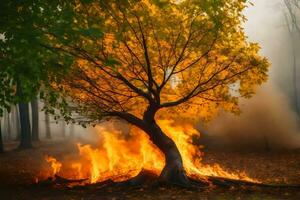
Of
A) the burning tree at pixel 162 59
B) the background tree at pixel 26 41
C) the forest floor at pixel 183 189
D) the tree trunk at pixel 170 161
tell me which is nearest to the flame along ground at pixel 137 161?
the tree trunk at pixel 170 161

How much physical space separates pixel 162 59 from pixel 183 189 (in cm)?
433

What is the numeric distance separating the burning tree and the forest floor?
142 centimetres

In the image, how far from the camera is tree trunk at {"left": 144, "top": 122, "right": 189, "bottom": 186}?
13.6m

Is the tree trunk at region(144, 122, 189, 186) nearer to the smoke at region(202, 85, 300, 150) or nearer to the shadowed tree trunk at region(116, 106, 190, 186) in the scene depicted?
the shadowed tree trunk at region(116, 106, 190, 186)

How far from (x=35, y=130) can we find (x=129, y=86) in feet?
72.1

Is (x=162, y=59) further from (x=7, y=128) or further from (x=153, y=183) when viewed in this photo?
(x=7, y=128)

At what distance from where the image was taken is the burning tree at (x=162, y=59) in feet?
39.4

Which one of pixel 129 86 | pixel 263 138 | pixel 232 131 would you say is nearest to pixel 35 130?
pixel 232 131

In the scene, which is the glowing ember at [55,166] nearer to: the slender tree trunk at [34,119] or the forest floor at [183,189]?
the forest floor at [183,189]

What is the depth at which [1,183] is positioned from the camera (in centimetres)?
1511

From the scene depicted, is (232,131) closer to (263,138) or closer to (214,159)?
(263,138)

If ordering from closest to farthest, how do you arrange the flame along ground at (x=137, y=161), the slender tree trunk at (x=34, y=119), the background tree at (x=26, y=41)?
1. the background tree at (x=26, y=41)
2. the flame along ground at (x=137, y=161)
3. the slender tree trunk at (x=34, y=119)

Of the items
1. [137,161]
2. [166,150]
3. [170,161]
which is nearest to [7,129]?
[137,161]

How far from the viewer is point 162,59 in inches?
541
